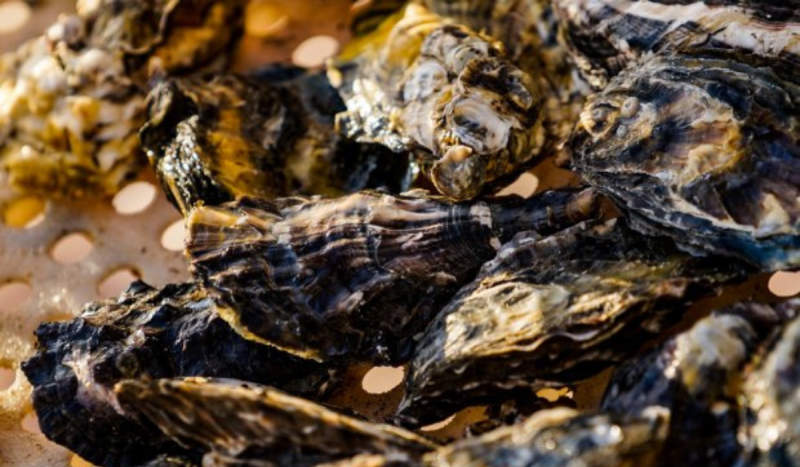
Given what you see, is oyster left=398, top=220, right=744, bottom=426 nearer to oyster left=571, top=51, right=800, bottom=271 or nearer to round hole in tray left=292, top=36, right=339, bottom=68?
oyster left=571, top=51, right=800, bottom=271

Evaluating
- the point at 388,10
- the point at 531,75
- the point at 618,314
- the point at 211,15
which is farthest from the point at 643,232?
the point at 211,15

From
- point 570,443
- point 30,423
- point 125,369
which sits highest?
point 570,443

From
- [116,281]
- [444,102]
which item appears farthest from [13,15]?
[444,102]

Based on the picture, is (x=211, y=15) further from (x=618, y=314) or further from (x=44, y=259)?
(x=618, y=314)

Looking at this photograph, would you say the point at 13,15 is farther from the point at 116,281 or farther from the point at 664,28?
the point at 664,28

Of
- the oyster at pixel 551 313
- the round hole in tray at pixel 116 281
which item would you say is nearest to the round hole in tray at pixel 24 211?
the round hole in tray at pixel 116 281

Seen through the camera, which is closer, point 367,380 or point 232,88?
point 367,380

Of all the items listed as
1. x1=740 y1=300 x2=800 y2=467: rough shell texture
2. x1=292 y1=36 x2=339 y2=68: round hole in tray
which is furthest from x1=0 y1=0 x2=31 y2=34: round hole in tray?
x1=740 y1=300 x2=800 y2=467: rough shell texture
